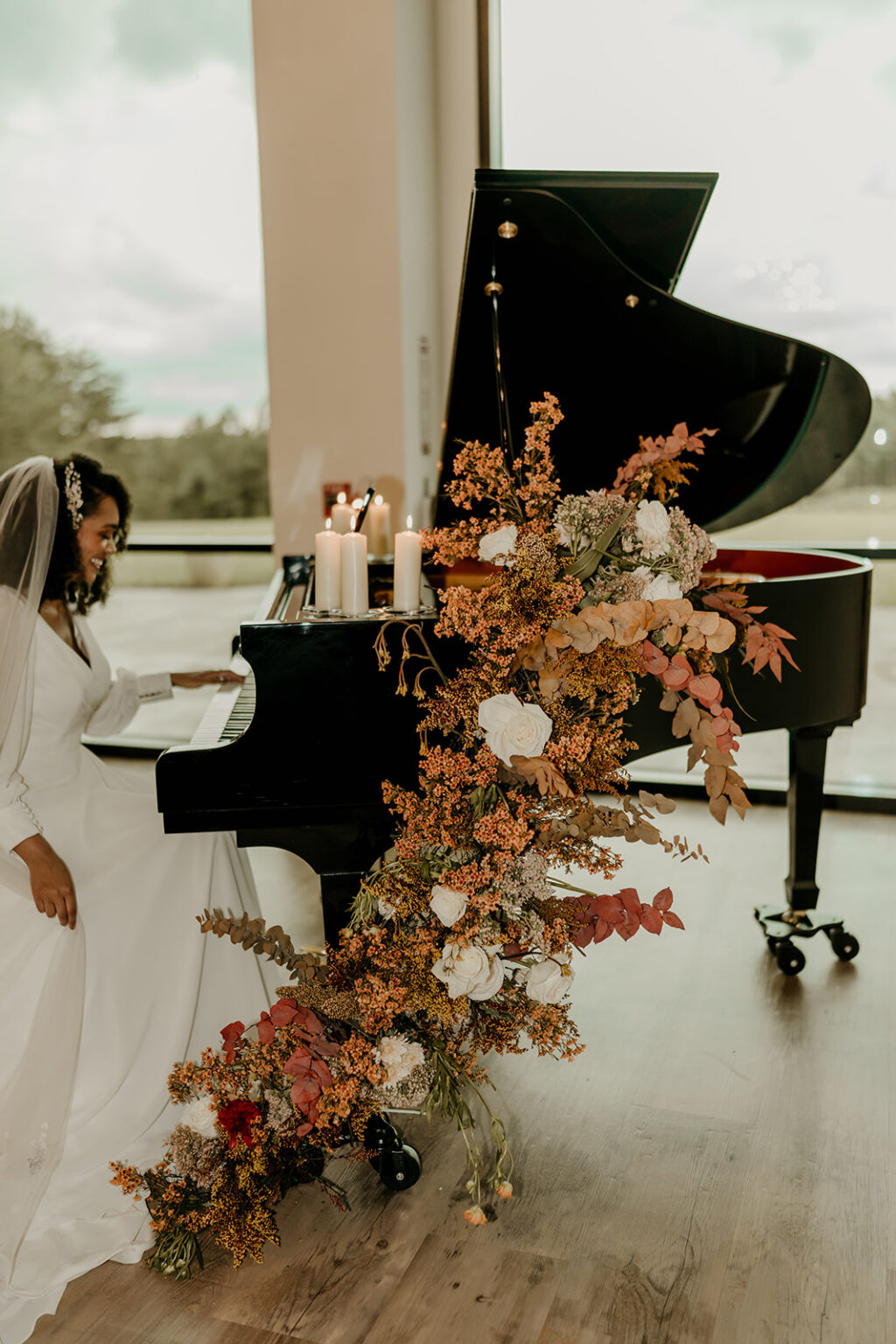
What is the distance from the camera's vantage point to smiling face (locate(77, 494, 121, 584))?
2385 millimetres

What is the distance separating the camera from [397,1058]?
72.4 inches

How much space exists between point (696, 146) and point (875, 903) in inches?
122

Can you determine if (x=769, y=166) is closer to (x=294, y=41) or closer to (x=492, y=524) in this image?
(x=294, y=41)

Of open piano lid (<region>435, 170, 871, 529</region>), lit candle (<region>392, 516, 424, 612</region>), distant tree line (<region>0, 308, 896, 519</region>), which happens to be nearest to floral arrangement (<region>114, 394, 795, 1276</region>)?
lit candle (<region>392, 516, 424, 612</region>)

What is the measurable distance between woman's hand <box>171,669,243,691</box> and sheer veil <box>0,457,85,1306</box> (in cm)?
64

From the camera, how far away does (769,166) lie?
4320 millimetres

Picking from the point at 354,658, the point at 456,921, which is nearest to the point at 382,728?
the point at 354,658

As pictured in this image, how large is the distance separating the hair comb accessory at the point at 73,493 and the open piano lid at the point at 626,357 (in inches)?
40.5

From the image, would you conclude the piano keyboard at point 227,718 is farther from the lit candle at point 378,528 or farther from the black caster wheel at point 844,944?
the black caster wheel at point 844,944

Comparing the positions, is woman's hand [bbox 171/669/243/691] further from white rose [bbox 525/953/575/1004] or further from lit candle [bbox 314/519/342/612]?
white rose [bbox 525/953/575/1004]

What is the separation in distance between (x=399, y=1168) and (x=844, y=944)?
1584 mm

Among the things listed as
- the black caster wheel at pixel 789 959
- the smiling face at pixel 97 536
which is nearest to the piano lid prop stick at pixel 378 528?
the smiling face at pixel 97 536

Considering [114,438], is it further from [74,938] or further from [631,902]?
[631,902]

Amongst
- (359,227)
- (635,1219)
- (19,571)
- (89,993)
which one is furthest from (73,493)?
(359,227)
